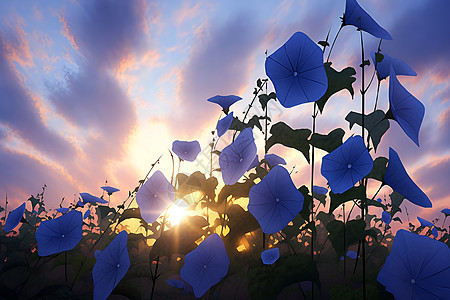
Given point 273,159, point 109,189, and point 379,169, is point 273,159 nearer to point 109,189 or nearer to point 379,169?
point 379,169

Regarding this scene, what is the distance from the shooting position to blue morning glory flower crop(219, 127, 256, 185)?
932mm

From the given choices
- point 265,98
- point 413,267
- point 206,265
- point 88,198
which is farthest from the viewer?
point 88,198

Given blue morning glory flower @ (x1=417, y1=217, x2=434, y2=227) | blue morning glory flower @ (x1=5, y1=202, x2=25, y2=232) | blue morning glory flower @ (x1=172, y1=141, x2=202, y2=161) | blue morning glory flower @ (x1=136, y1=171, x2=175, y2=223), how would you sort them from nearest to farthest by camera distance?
blue morning glory flower @ (x1=136, y1=171, x2=175, y2=223), blue morning glory flower @ (x1=172, y1=141, x2=202, y2=161), blue morning glory flower @ (x1=5, y1=202, x2=25, y2=232), blue morning glory flower @ (x1=417, y1=217, x2=434, y2=227)

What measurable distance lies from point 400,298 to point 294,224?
60 centimetres

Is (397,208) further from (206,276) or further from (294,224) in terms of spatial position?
(206,276)

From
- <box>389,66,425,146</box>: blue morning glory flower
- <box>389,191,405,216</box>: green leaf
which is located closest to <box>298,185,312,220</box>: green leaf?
<box>389,66,425,146</box>: blue morning glory flower

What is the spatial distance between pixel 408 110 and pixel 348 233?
1.37 feet

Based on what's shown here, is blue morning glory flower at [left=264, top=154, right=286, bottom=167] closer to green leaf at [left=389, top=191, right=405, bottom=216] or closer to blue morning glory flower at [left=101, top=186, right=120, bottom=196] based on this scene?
green leaf at [left=389, top=191, right=405, bottom=216]

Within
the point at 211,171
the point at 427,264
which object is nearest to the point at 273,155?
the point at 211,171

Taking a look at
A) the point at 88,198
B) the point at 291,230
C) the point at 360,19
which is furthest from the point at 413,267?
the point at 88,198

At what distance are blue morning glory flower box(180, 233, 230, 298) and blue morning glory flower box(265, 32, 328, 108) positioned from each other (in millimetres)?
508

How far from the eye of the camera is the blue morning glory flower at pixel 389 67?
930mm

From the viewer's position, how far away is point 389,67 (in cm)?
95

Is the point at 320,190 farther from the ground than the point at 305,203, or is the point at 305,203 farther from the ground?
the point at 320,190
